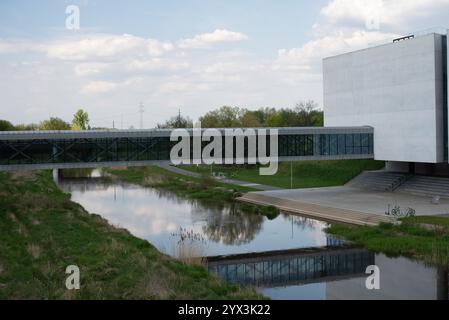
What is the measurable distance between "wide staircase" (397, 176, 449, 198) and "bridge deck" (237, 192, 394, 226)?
8.65 meters

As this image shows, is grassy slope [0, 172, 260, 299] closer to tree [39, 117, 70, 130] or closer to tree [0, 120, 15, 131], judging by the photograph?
tree [0, 120, 15, 131]

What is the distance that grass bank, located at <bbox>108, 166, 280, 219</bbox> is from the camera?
34131mm

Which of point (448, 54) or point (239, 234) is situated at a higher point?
point (448, 54)

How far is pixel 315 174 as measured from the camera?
4881 cm

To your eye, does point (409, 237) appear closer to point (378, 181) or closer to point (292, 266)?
point (292, 266)

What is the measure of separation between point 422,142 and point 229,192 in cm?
1499

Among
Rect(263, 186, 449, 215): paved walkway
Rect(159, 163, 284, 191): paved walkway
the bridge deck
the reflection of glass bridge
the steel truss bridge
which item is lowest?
the reflection of glass bridge

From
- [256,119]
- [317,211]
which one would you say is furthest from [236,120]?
[317,211]

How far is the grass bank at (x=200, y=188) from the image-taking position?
1344 inches

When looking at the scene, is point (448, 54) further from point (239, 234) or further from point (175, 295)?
point (175, 295)

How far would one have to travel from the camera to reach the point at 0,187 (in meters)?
34.6

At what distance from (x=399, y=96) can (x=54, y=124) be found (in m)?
77.1

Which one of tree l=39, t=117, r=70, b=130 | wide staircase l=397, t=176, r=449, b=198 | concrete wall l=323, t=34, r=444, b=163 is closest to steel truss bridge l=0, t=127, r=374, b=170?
concrete wall l=323, t=34, r=444, b=163
